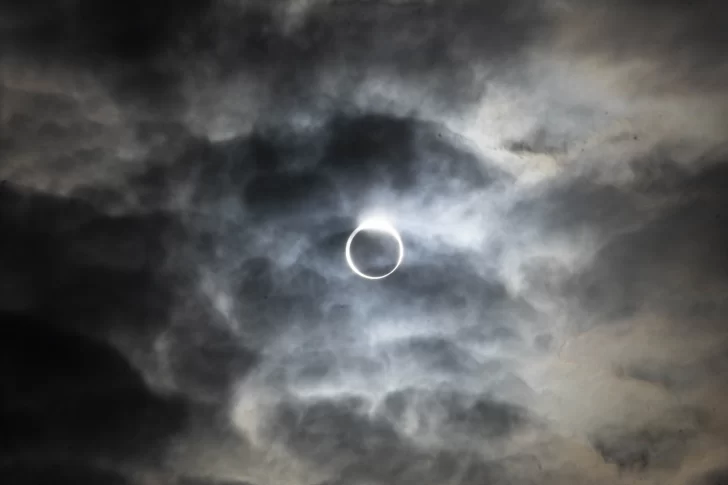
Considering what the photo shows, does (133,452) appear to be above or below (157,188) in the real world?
below

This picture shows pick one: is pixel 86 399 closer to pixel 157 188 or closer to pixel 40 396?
pixel 40 396

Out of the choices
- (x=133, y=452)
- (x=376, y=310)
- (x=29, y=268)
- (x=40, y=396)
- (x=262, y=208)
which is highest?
(x=262, y=208)

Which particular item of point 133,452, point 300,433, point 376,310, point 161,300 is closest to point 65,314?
point 161,300

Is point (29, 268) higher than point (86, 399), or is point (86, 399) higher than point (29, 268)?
point (29, 268)

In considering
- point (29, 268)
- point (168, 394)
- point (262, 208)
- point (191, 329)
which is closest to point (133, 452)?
point (168, 394)

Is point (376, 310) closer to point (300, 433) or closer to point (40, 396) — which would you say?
point (300, 433)

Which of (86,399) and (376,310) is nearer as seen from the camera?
(376,310)

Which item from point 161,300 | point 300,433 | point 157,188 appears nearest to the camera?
point 157,188

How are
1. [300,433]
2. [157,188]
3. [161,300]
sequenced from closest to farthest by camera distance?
[157,188], [161,300], [300,433]

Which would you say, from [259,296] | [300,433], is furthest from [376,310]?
[300,433]
